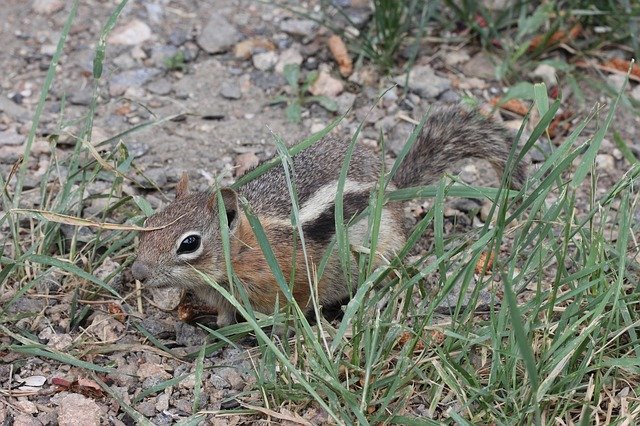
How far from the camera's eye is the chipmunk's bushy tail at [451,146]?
4312 millimetres

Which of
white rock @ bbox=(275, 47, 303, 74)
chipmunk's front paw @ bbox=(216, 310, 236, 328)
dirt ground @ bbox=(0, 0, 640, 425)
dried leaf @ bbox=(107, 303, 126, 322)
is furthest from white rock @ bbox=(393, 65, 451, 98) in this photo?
dried leaf @ bbox=(107, 303, 126, 322)

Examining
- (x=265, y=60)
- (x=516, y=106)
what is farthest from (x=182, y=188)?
(x=516, y=106)

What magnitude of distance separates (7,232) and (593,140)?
2443 millimetres

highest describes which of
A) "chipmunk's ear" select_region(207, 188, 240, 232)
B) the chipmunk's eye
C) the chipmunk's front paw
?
"chipmunk's ear" select_region(207, 188, 240, 232)

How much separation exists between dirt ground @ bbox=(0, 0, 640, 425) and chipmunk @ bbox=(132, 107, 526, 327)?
32 cm

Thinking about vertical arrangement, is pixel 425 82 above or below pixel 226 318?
above

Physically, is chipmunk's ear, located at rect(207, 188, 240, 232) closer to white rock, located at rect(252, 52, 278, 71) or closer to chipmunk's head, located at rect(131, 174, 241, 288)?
chipmunk's head, located at rect(131, 174, 241, 288)

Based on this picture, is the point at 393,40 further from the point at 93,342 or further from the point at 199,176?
the point at 93,342

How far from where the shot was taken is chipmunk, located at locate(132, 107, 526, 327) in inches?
150

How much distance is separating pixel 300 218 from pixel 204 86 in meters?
1.80

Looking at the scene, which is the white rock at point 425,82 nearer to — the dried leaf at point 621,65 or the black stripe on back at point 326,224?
the dried leaf at point 621,65

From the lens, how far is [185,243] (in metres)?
3.83

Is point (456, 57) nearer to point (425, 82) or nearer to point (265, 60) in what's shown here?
point (425, 82)

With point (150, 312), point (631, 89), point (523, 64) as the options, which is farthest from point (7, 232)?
point (631, 89)
